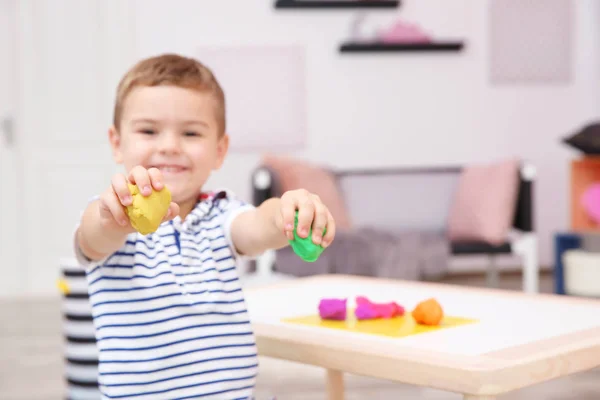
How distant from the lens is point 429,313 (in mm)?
1320

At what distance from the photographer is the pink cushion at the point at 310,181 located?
4379 millimetres

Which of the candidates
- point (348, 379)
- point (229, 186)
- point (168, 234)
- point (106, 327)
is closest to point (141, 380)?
point (106, 327)

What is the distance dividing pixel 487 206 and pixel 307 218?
11.7 feet

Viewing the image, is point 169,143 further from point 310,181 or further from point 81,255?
point 310,181

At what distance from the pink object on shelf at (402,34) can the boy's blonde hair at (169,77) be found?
4080 mm

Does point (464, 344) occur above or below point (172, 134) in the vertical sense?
below

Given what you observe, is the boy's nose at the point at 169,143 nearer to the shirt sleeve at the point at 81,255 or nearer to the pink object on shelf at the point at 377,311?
the shirt sleeve at the point at 81,255

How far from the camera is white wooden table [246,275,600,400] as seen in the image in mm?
1032

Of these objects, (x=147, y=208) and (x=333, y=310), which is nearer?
(x=147, y=208)

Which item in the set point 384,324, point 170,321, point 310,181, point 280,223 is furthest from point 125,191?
point 310,181

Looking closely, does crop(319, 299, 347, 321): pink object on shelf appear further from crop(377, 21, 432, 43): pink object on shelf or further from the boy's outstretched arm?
crop(377, 21, 432, 43): pink object on shelf

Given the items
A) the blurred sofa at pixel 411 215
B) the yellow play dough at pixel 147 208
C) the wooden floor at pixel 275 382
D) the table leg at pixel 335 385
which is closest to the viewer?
the yellow play dough at pixel 147 208

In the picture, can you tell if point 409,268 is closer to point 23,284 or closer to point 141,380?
point 23,284

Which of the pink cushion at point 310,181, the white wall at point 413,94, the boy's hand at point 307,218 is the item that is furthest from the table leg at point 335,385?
the white wall at point 413,94
